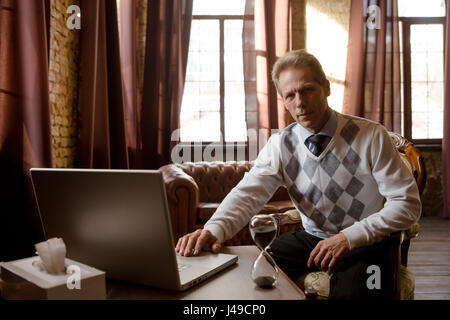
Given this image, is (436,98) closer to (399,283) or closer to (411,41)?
(411,41)

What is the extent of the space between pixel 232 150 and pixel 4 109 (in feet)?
11.0

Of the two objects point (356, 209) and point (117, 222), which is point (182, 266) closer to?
point (117, 222)

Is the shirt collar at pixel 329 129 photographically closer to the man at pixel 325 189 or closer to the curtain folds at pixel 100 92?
the man at pixel 325 189

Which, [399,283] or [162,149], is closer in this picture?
[399,283]

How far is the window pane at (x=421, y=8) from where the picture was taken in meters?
5.39

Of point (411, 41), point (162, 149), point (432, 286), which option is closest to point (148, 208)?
point (432, 286)

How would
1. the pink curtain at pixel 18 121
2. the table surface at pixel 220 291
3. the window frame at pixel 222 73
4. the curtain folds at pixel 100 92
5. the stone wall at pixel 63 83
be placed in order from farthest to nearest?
the window frame at pixel 222 73
the curtain folds at pixel 100 92
the stone wall at pixel 63 83
the pink curtain at pixel 18 121
the table surface at pixel 220 291

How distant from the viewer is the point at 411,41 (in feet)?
17.7

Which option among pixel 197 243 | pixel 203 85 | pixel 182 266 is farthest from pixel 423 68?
pixel 182 266

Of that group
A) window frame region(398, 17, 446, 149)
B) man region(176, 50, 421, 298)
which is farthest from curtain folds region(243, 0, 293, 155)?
man region(176, 50, 421, 298)

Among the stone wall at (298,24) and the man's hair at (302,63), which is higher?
the stone wall at (298,24)

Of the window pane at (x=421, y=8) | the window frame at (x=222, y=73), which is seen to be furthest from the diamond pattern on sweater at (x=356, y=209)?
the window pane at (x=421, y=8)

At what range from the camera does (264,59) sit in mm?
4879

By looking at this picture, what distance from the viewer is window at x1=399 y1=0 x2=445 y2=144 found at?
17.7ft
